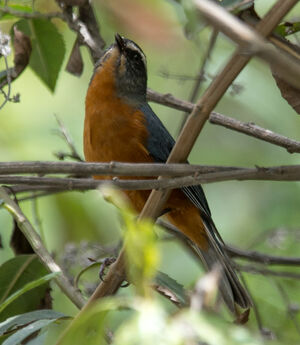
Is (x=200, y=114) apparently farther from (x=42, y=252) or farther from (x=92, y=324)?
(x=42, y=252)

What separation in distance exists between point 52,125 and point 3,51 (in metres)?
3.67

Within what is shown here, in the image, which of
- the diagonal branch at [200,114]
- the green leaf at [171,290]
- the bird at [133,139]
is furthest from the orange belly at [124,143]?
the diagonal branch at [200,114]

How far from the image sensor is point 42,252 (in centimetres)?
279

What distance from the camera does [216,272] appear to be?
1.12 m

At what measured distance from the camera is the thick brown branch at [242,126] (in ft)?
9.35

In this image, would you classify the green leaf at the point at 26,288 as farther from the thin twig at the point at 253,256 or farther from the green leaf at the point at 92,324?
the thin twig at the point at 253,256

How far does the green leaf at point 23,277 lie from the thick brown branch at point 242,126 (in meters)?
1.15

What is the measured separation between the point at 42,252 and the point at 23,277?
63cm

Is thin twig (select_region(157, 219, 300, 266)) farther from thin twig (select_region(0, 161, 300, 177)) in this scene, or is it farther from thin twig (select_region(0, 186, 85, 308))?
thin twig (select_region(0, 161, 300, 177))

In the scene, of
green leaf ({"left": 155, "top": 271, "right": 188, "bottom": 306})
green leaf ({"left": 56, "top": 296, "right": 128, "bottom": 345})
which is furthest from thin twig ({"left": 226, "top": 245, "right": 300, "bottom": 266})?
green leaf ({"left": 56, "top": 296, "right": 128, "bottom": 345})

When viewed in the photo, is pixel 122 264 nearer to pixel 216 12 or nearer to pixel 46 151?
pixel 216 12

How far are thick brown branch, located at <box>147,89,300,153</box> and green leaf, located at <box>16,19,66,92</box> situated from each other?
24.7 inches

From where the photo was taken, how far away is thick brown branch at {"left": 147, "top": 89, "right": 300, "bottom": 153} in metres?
2.85

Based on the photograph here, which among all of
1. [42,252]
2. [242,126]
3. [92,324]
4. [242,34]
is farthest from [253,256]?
[242,34]
